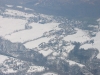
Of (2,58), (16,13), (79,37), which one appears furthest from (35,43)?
(16,13)

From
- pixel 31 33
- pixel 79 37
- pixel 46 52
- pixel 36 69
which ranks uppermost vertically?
pixel 31 33

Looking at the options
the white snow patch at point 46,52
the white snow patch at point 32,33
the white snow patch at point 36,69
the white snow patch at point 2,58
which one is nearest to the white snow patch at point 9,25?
the white snow patch at point 32,33

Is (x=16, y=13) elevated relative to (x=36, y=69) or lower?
elevated

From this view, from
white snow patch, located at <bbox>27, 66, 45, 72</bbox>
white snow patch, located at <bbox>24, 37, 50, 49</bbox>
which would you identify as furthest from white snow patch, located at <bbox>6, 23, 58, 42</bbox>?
white snow patch, located at <bbox>27, 66, 45, 72</bbox>

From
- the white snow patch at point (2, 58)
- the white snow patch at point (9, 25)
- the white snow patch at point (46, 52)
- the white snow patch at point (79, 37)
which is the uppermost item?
the white snow patch at point (9, 25)

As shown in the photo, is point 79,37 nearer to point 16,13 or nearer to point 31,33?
point 31,33

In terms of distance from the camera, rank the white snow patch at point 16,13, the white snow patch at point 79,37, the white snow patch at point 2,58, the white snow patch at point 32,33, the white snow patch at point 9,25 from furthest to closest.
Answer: the white snow patch at point 16,13 → the white snow patch at point 9,25 → the white snow patch at point 32,33 → the white snow patch at point 79,37 → the white snow patch at point 2,58

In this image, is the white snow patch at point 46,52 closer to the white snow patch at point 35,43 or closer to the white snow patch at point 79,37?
the white snow patch at point 35,43

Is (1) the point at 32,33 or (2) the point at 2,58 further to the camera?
(1) the point at 32,33

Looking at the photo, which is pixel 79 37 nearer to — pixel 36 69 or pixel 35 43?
pixel 35 43

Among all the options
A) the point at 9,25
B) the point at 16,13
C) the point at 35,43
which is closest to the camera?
the point at 35,43

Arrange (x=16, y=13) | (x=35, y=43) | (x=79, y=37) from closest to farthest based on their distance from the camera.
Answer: (x=35, y=43), (x=79, y=37), (x=16, y=13)

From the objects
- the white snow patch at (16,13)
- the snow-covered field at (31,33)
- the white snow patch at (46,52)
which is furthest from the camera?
the white snow patch at (16,13)
